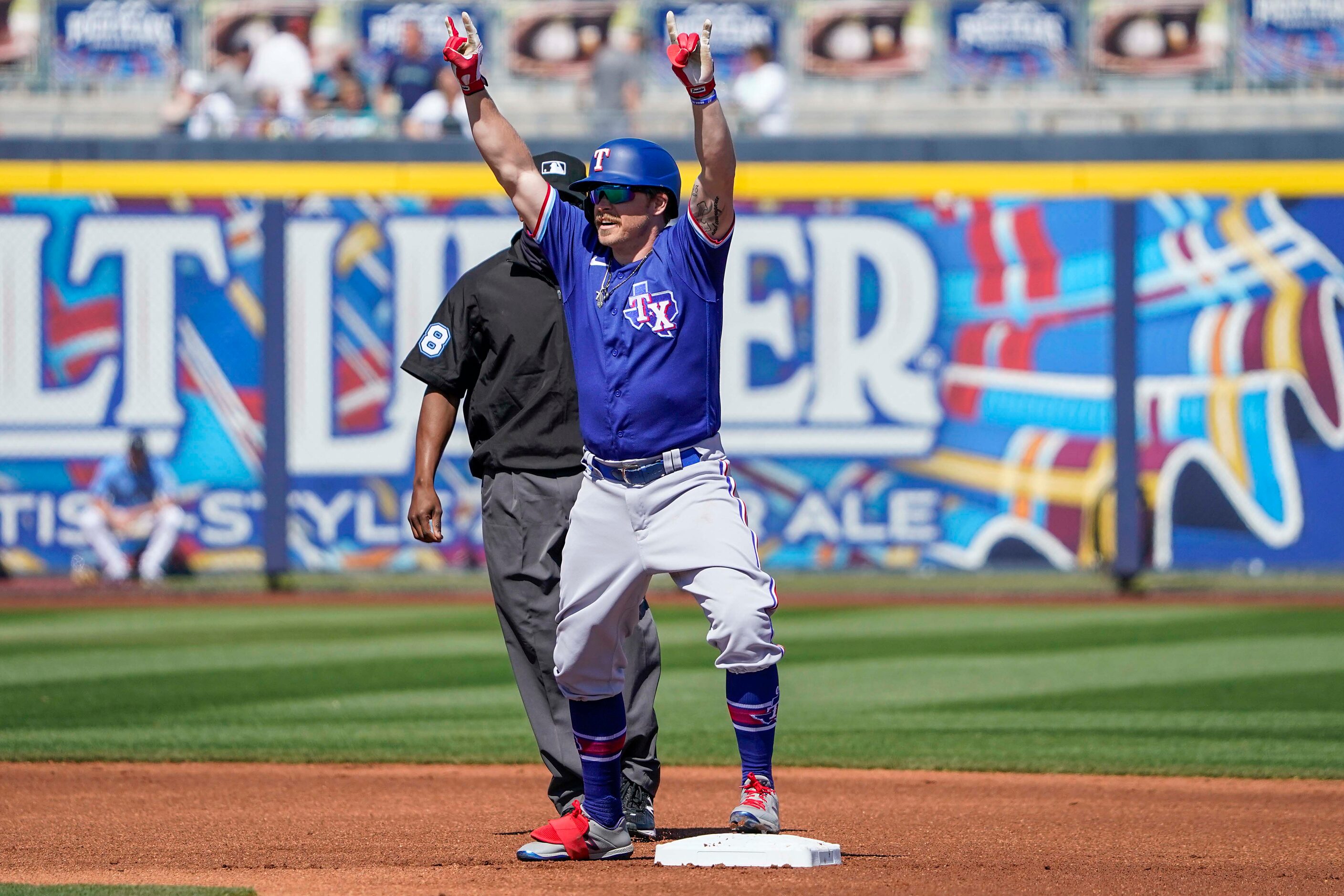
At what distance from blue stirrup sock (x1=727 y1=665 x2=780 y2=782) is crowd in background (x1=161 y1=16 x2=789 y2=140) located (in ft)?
36.2

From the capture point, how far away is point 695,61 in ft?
15.6

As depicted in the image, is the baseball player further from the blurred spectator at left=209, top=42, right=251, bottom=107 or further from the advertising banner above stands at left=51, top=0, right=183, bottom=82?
the advertising banner above stands at left=51, top=0, right=183, bottom=82

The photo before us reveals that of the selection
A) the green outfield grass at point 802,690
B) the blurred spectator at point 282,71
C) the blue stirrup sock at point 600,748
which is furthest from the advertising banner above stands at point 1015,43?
the blue stirrup sock at point 600,748

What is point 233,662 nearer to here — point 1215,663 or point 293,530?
point 293,530

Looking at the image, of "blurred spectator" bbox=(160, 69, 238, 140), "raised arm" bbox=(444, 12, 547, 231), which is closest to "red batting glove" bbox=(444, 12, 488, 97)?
"raised arm" bbox=(444, 12, 547, 231)

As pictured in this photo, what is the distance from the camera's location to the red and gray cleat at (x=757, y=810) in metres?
4.90

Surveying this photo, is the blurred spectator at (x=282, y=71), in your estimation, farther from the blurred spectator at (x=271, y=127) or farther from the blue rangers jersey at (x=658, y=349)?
the blue rangers jersey at (x=658, y=349)

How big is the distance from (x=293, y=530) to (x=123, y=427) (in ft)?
5.31

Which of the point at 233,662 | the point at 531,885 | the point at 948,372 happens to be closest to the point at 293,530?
the point at 233,662

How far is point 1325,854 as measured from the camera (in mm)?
5426

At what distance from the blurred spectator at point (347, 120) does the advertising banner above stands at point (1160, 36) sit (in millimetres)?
7278

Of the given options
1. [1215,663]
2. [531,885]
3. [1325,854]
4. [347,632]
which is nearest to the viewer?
[531,885]

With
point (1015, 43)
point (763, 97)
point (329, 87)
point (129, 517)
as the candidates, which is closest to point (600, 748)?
point (129, 517)

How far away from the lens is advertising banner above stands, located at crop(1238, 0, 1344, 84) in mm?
17562
